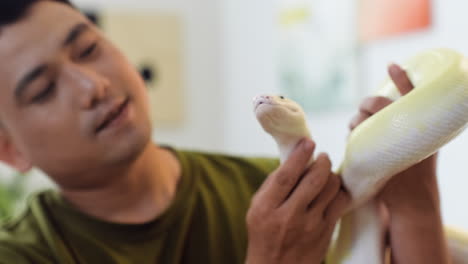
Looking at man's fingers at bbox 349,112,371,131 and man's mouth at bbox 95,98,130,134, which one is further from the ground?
man's fingers at bbox 349,112,371,131

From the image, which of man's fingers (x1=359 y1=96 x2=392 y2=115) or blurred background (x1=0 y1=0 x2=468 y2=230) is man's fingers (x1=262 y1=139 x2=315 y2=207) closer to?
man's fingers (x1=359 y1=96 x2=392 y2=115)

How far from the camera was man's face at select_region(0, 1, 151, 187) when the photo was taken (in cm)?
92

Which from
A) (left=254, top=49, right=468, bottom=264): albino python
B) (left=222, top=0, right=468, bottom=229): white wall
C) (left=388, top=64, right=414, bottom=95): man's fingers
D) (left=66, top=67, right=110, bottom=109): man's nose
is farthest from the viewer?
(left=222, top=0, right=468, bottom=229): white wall

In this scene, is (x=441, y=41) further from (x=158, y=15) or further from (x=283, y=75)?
(x=158, y=15)

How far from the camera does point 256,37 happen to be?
2.62 meters

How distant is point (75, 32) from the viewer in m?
0.97

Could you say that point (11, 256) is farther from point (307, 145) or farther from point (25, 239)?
point (307, 145)

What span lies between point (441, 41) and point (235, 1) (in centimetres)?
140

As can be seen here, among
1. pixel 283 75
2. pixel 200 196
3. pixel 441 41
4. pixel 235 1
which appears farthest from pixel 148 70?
pixel 200 196

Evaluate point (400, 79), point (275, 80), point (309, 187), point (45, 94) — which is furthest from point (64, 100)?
point (275, 80)

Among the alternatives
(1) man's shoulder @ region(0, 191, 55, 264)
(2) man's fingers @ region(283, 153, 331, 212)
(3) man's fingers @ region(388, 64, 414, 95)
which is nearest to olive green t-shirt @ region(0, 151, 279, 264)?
(1) man's shoulder @ region(0, 191, 55, 264)

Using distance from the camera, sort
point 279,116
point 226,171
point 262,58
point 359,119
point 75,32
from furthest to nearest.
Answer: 1. point 262,58
2. point 226,171
3. point 75,32
4. point 359,119
5. point 279,116

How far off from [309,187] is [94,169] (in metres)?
0.41

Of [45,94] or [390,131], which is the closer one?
[390,131]
